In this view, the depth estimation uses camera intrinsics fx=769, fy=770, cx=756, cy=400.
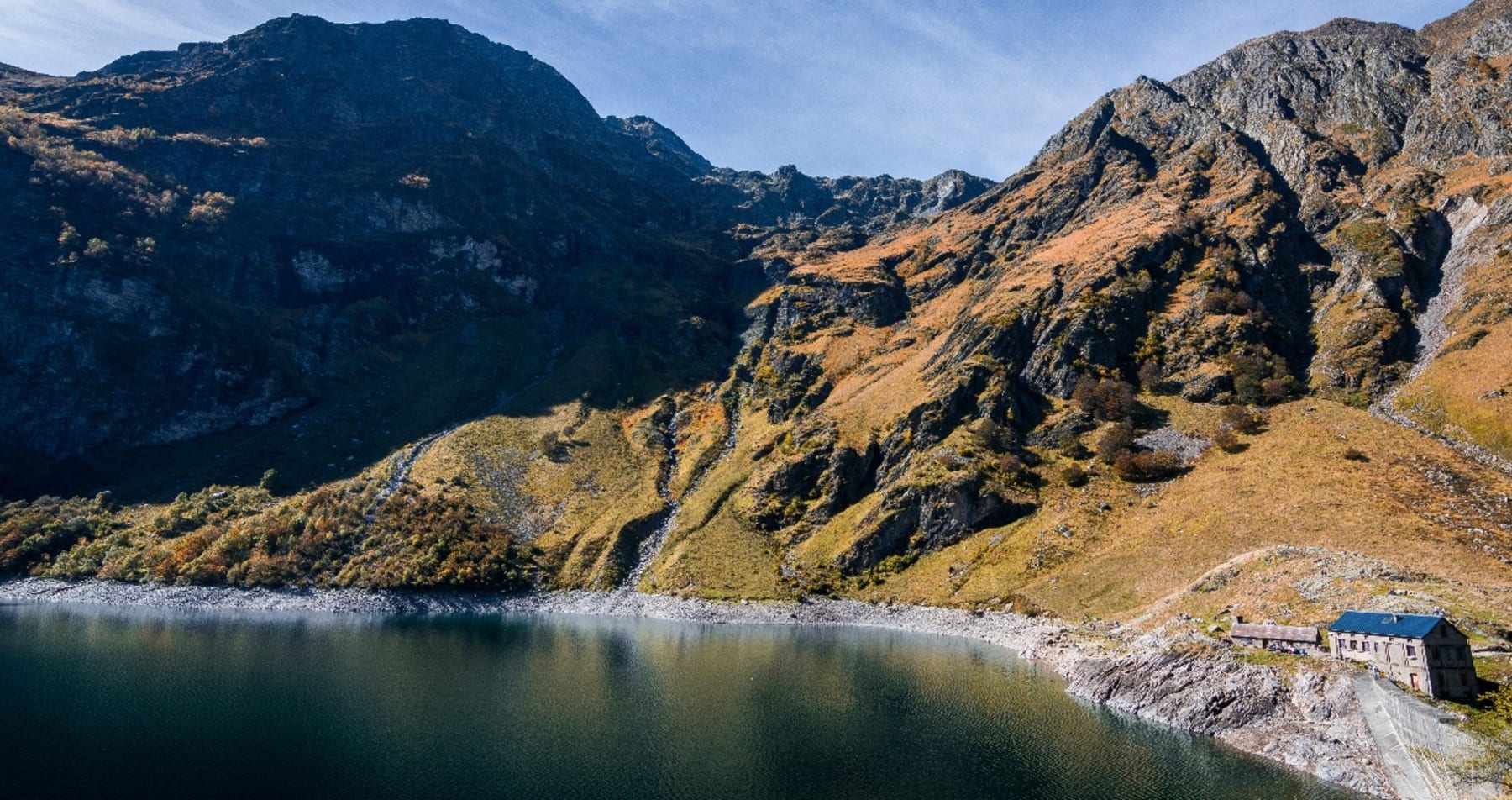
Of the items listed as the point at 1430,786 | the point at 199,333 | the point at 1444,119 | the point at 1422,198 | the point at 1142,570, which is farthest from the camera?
the point at 199,333

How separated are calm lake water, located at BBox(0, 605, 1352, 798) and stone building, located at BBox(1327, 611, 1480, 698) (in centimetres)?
1085

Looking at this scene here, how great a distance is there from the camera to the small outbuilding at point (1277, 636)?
62000 mm

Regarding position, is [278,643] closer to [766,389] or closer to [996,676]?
[996,676]

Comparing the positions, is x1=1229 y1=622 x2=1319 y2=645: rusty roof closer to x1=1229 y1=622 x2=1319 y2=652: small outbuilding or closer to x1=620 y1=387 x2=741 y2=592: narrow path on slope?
x1=1229 y1=622 x2=1319 y2=652: small outbuilding

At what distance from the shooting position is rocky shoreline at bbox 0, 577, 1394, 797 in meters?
53.1

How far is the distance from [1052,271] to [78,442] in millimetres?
217126

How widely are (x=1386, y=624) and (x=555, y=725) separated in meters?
60.4

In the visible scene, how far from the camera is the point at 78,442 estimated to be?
542 feet

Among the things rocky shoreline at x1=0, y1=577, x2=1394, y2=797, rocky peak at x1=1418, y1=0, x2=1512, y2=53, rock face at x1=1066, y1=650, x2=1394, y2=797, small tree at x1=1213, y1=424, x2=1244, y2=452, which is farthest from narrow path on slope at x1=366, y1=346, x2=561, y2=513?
rocky peak at x1=1418, y1=0, x2=1512, y2=53

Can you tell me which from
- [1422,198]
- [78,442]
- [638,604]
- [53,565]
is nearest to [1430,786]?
[638,604]

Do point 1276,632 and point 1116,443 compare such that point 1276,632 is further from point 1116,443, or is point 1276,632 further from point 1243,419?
point 1243,419

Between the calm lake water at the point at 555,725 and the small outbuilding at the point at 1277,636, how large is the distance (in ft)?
41.2

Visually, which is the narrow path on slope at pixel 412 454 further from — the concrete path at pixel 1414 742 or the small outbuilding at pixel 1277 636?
the concrete path at pixel 1414 742

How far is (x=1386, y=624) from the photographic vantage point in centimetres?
5453
